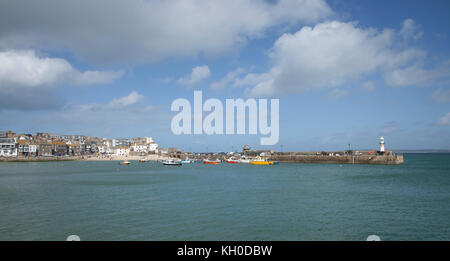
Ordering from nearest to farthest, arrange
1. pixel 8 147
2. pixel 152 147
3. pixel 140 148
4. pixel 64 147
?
1. pixel 8 147
2. pixel 64 147
3. pixel 140 148
4. pixel 152 147

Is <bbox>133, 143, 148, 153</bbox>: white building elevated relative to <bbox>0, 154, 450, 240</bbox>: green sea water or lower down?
→ elevated

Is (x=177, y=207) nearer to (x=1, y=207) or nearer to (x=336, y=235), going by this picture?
(x=336, y=235)

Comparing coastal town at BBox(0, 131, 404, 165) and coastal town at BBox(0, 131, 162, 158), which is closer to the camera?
coastal town at BBox(0, 131, 404, 165)

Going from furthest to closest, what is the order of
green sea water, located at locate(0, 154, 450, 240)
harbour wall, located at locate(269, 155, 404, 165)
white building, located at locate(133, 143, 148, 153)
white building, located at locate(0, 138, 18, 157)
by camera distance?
white building, located at locate(133, 143, 148, 153) → white building, located at locate(0, 138, 18, 157) → harbour wall, located at locate(269, 155, 404, 165) → green sea water, located at locate(0, 154, 450, 240)

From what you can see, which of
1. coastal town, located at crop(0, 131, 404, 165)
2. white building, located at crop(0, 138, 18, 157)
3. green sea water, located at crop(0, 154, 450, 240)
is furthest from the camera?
white building, located at crop(0, 138, 18, 157)

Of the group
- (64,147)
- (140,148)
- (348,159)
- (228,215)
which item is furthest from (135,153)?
(228,215)

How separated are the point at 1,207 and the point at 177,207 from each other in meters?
12.1

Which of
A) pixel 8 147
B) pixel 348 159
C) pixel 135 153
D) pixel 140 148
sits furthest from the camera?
pixel 140 148

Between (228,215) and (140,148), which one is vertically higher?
(140,148)

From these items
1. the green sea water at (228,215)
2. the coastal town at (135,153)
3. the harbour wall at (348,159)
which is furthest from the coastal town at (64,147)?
the green sea water at (228,215)

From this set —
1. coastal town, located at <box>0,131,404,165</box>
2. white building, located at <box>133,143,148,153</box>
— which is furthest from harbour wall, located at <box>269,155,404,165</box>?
→ white building, located at <box>133,143,148,153</box>

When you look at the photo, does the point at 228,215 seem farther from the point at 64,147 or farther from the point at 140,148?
the point at 140,148

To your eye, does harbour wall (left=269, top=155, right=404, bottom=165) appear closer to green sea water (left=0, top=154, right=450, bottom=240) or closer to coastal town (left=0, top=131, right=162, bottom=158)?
green sea water (left=0, top=154, right=450, bottom=240)
